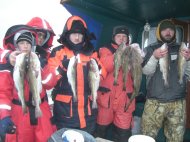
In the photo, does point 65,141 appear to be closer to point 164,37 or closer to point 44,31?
point 44,31

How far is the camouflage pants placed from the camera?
488 cm

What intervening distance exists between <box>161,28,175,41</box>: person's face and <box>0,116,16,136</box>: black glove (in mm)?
2687

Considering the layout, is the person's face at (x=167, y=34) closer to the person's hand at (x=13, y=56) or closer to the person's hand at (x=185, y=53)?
the person's hand at (x=185, y=53)

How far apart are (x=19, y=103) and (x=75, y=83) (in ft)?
2.52

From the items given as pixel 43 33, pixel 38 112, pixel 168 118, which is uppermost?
pixel 43 33

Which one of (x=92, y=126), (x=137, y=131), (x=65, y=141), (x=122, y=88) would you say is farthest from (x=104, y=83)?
(x=65, y=141)

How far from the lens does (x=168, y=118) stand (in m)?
4.93

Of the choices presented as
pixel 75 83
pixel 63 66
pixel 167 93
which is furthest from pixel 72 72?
pixel 167 93

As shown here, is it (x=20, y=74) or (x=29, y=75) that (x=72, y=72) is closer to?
(x=29, y=75)

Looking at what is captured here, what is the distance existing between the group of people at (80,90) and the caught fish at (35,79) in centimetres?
23

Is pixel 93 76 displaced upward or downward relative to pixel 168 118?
upward

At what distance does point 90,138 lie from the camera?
3441 millimetres

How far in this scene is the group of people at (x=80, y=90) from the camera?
13.1ft

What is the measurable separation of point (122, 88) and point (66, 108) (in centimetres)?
101
